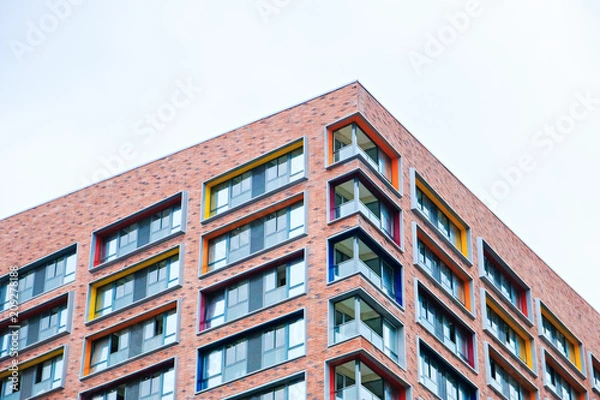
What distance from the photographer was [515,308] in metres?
87.0

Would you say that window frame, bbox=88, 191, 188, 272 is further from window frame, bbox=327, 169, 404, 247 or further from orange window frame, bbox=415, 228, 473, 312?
orange window frame, bbox=415, 228, 473, 312

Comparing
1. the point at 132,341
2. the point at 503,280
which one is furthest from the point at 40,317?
the point at 503,280

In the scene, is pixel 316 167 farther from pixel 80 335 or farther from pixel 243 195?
pixel 80 335

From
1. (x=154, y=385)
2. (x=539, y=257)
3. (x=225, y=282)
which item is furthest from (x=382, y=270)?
(x=539, y=257)

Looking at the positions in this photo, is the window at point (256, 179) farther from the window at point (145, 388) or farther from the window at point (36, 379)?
the window at point (36, 379)

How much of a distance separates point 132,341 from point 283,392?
36.0 feet

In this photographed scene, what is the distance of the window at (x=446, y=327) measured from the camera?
7819cm

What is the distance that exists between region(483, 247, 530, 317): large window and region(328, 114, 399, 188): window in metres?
9.30

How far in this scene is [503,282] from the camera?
87.9 meters

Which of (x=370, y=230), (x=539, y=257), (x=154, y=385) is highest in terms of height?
(x=539, y=257)

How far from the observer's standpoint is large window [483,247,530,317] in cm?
8612

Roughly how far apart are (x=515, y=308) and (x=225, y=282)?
59.0 feet

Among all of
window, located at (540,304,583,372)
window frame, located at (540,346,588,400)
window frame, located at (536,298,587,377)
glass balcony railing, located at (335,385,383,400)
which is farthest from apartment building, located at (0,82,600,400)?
window, located at (540,304,583,372)

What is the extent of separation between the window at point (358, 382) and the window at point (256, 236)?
7544 millimetres
